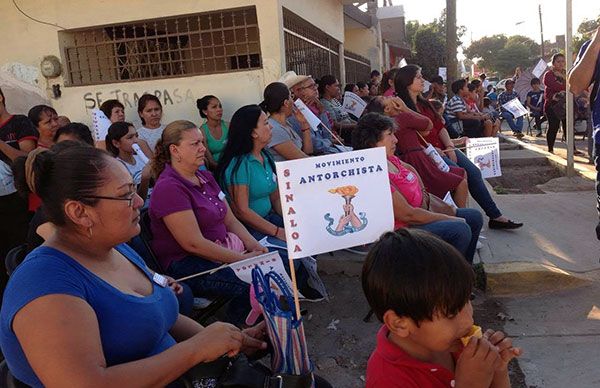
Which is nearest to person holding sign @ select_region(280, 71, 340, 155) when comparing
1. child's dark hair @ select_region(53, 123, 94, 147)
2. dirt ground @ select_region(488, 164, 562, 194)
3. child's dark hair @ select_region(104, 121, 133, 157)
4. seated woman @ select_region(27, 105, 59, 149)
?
child's dark hair @ select_region(104, 121, 133, 157)

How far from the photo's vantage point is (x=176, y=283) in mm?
2879

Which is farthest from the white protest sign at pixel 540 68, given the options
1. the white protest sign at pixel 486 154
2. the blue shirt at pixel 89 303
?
the blue shirt at pixel 89 303

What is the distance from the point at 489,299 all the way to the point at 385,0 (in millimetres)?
24713

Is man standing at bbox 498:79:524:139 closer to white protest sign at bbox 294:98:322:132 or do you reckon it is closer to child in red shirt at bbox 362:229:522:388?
white protest sign at bbox 294:98:322:132

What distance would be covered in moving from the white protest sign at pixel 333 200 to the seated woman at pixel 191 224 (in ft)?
2.13

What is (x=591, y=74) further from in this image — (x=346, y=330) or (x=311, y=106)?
(x=311, y=106)

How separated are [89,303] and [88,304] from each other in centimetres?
4

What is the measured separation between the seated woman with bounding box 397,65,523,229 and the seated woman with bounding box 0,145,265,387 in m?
4.04

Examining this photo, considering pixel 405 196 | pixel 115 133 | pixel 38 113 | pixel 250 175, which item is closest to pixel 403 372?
pixel 405 196

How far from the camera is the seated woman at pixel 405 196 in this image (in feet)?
12.2

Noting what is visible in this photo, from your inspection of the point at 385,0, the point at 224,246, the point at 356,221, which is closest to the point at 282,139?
the point at 224,246

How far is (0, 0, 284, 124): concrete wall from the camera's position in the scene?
6238 millimetres

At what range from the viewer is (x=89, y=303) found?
5.27 feet

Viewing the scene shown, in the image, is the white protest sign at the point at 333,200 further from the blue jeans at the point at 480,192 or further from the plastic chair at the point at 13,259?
the blue jeans at the point at 480,192
